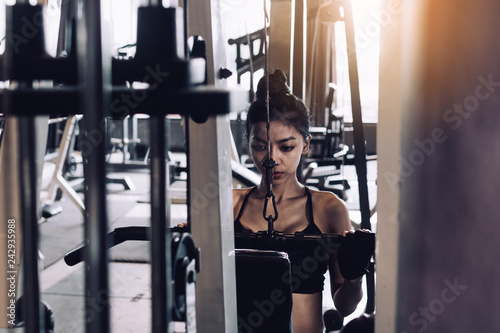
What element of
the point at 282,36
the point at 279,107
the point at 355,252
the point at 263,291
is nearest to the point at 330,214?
the point at 279,107

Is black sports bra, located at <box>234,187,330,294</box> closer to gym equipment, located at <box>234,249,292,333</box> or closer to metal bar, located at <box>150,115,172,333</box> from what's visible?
gym equipment, located at <box>234,249,292,333</box>

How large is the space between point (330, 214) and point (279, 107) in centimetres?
33

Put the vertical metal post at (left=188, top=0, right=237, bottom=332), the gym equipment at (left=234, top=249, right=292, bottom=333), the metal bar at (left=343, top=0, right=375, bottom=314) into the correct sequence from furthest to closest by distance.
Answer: the metal bar at (left=343, top=0, right=375, bottom=314)
the gym equipment at (left=234, top=249, right=292, bottom=333)
the vertical metal post at (left=188, top=0, right=237, bottom=332)

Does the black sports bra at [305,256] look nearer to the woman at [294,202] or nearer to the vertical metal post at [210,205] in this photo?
the woman at [294,202]

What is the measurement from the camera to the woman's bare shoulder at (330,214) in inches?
54.3

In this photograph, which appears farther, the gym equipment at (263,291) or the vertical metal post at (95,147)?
the gym equipment at (263,291)

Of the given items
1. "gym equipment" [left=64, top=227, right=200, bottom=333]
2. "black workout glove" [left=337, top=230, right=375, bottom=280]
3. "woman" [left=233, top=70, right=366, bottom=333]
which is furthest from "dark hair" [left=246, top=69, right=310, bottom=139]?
"gym equipment" [left=64, top=227, right=200, bottom=333]

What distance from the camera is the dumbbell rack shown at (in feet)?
1.00

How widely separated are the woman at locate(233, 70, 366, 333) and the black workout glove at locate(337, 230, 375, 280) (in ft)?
0.99

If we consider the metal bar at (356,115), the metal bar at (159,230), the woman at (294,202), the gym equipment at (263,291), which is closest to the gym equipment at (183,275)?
the metal bar at (159,230)

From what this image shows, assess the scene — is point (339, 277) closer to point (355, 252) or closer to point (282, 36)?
point (355, 252)

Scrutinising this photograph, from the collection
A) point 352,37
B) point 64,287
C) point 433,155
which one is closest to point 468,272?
point 433,155

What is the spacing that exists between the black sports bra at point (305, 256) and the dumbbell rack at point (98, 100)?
1.94ft

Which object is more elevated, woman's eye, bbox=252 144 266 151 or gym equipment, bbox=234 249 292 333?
woman's eye, bbox=252 144 266 151
